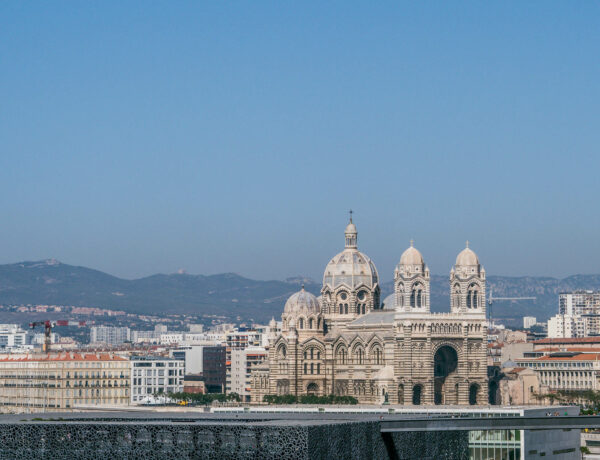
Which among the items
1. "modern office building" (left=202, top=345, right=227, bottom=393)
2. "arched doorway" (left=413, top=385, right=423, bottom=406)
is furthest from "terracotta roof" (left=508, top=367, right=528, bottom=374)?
"modern office building" (left=202, top=345, right=227, bottom=393)

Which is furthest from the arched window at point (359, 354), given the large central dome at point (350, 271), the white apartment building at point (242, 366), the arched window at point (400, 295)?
the white apartment building at point (242, 366)

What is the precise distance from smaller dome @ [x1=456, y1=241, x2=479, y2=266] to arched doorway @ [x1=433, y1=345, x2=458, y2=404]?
22.2 feet

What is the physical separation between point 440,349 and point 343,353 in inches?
339

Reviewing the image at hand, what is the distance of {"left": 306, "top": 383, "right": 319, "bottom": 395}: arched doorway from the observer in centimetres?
13962

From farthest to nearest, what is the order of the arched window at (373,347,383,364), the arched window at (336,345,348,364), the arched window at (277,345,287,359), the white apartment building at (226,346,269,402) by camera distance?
the white apartment building at (226,346,269,402) < the arched window at (277,345,287,359) < the arched window at (336,345,348,364) < the arched window at (373,347,383,364)

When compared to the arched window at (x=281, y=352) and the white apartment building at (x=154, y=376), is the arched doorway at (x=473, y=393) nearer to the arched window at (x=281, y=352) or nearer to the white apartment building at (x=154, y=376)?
the arched window at (x=281, y=352)

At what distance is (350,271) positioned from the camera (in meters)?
144

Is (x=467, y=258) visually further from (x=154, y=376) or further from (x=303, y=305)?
(x=154, y=376)

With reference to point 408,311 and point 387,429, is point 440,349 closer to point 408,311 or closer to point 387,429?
point 408,311

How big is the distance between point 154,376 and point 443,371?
33.1 meters

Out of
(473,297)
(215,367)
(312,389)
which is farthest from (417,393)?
(215,367)

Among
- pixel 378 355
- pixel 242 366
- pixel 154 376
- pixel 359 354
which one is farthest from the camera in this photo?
pixel 242 366

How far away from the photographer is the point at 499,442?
3066 inches

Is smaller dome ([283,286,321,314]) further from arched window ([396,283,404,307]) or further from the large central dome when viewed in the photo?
arched window ([396,283,404,307])
